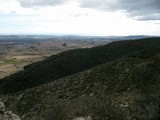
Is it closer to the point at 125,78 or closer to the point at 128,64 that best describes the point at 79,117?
the point at 125,78

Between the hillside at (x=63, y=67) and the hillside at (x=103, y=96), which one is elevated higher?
the hillside at (x=103, y=96)

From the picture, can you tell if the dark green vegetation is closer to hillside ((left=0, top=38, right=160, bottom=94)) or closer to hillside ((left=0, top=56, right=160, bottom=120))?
hillside ((left=0, top=56, right=160, bottom=120))

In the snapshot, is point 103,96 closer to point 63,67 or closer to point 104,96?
point 104,96

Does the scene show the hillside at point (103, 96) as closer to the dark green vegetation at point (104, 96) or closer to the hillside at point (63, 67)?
the dark green vegetation at point (104, 96)

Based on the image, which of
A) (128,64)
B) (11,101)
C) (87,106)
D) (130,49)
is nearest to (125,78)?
(128,64)

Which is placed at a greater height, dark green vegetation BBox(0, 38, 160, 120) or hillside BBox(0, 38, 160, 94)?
dark green vegetation BBox(0, 38, 160, 120)

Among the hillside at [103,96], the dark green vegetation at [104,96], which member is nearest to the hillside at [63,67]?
the dark green vegetation at [104,96]

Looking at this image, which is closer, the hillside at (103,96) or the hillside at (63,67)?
the hillside at (103,96)

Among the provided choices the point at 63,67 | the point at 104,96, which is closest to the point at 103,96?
the point at 104,96

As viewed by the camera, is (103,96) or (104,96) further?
(103,96)

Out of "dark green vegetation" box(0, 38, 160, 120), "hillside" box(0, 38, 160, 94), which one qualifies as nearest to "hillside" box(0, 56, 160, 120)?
"dark green vegetation" box(0, 38, 160, 120)

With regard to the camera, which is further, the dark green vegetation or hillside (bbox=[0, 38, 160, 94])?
hillside (bbox=[0, 38, 160, 94])

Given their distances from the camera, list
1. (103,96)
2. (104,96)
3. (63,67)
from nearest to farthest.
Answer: (104,96)
(103,96)
(63,67)

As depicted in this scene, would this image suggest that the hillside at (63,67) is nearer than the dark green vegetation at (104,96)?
No
